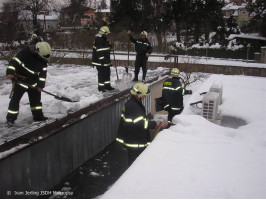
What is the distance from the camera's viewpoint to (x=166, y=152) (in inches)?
144

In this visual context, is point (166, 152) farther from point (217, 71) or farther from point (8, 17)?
point (8, 17)

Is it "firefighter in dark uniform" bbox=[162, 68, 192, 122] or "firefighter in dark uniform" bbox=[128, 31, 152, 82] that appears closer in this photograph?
"firefighter in dark uniform" bbox=[162, 68, 192, 122]

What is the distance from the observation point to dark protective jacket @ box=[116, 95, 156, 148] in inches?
189

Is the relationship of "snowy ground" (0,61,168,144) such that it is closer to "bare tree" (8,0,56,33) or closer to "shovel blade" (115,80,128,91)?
"shovel blade" (115,80,128,91)

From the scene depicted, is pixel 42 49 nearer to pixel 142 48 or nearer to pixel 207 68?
pixel 142 48

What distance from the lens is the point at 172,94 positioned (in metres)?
6.71

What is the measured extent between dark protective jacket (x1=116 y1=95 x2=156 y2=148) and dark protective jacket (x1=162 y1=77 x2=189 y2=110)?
1750 millimetres

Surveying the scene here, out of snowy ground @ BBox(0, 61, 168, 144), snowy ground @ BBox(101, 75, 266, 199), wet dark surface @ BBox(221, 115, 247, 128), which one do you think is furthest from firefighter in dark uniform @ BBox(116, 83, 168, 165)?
snowy ground @ BBox(0, 61, 168, 144)

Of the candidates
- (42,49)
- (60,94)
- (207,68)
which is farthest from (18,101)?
(207,68)

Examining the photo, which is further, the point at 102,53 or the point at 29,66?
the point at 102,53

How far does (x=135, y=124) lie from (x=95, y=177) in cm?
258

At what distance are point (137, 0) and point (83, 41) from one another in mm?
11462

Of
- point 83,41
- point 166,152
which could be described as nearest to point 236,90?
point 166,152

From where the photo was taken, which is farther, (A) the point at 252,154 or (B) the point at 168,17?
(B) the point at 168,17
